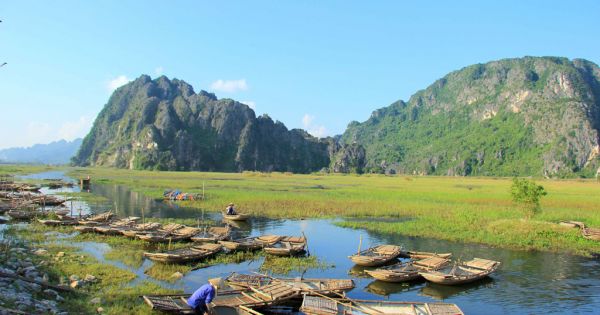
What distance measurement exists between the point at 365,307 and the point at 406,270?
5.71 m

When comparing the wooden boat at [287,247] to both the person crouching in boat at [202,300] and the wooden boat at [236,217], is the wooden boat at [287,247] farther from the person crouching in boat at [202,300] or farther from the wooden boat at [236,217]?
the wooden boat at [236,217]

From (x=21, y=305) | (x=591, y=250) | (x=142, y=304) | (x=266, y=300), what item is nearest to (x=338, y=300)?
(x=266, y=300)

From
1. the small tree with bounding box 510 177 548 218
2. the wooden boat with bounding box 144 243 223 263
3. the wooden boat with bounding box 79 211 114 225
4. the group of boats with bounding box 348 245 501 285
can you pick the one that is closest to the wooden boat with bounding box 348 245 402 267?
the group of boats with bounding box 348 245 501 285

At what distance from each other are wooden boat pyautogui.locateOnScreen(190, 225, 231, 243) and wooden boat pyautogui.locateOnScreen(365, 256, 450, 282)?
30.8 feet

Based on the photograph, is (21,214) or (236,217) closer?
(21,214)

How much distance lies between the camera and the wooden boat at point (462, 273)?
18047 millimetres

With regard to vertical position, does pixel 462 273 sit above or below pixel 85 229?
below

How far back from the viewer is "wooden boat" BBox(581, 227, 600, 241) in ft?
90.6

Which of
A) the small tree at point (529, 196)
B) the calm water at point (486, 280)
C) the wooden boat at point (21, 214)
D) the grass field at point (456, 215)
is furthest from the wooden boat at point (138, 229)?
the small tree at point (529, 196)

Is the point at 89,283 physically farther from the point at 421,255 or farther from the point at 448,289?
the point at 421,255

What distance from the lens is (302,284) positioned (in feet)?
52.2

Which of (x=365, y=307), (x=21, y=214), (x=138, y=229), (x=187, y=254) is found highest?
(x=21, y=214)

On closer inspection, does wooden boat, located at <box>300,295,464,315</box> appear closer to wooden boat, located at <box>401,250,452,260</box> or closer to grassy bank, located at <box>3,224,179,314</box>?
grassy bank, located at <box>3,224,179,314</box>

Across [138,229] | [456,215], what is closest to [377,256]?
[138,229]
